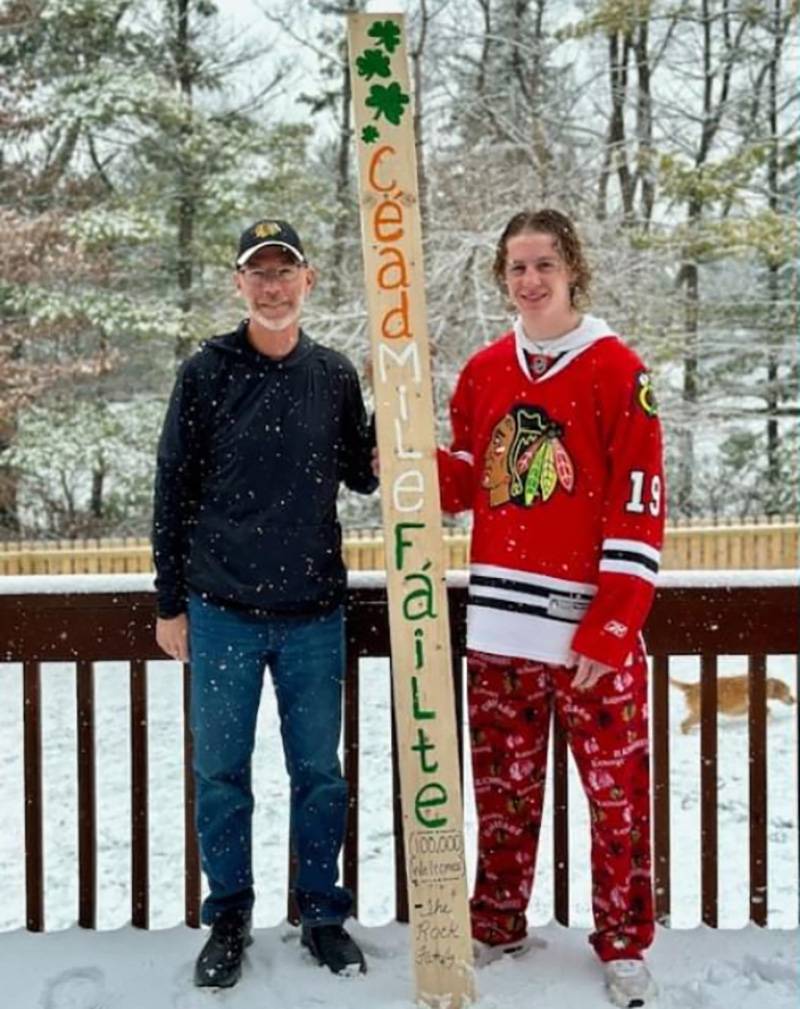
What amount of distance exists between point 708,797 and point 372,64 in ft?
6.39

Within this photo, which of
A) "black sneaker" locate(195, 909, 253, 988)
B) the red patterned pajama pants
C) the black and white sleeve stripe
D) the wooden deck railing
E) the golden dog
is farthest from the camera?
the golden dog

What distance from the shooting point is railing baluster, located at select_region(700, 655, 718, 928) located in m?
2.77

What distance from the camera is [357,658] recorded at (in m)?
2.78

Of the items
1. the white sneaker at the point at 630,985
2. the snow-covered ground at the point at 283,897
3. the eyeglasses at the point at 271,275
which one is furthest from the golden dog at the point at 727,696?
the eyeglasses at the point at 271,275

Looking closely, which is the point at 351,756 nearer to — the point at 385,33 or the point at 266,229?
the point at 266,229

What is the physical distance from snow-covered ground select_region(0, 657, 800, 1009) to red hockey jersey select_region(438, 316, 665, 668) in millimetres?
819

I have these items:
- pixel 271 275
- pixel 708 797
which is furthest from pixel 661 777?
pixel 271 275

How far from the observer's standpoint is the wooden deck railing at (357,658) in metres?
2.73

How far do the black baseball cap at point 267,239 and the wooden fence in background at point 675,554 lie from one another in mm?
7935

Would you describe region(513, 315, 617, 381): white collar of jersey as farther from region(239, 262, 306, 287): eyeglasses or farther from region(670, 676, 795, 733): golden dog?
region(670, 676, 795, 733): golden dog

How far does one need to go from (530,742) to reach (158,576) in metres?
0.91

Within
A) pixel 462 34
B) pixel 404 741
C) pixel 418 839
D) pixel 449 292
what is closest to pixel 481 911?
pixel 418 839

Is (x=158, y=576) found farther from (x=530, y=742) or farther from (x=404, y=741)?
(x=530, y=742)

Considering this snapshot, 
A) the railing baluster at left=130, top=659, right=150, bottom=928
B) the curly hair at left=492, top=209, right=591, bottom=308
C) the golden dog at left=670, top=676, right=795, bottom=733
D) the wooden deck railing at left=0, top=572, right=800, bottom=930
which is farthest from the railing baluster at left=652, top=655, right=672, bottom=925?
the golden dog at left=670, top=676, right=795, bottom=733
